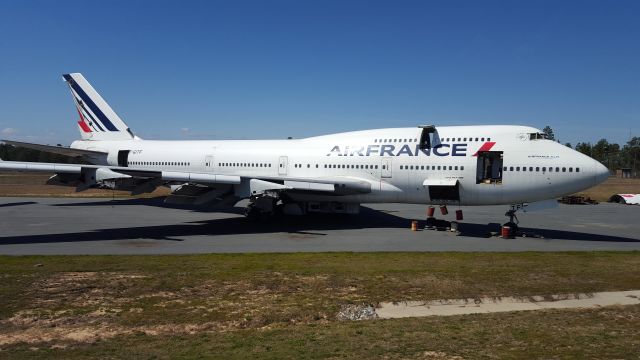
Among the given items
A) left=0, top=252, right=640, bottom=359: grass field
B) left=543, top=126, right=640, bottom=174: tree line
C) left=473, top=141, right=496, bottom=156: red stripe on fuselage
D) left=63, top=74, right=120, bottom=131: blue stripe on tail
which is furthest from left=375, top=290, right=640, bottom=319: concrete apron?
left=543, top=126, right=640, bottom=174: tree line

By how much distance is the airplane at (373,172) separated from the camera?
18.6 metres

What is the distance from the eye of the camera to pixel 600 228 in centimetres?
2253

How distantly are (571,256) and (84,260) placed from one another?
15.4 m

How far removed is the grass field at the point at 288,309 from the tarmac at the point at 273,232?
2347 millimetres

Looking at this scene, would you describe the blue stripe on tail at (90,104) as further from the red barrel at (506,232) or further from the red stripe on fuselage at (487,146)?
the red barrel at (506,232)

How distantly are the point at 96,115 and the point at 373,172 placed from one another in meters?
21.4

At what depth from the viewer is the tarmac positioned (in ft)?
54.5

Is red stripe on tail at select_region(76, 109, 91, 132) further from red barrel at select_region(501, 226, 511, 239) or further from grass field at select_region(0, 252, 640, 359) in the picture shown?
red barrel at select_region(501, 226, 511, 239)

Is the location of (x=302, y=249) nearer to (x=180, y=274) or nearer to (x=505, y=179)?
(x=180, y=274)

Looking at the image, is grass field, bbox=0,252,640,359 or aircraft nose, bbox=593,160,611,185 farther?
aircraft nose, bbox=593,160,611,185

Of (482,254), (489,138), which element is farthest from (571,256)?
(489,138)

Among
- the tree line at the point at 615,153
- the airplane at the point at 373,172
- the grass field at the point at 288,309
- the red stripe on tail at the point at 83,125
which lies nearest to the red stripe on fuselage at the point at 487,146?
the airplane at the point at 373,172

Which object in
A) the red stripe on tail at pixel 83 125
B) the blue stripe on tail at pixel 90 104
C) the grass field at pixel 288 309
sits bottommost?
the grass field at pixel 288 309

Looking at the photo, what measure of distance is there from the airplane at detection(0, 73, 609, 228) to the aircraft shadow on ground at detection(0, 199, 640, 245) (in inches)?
35.7
